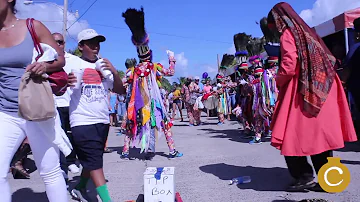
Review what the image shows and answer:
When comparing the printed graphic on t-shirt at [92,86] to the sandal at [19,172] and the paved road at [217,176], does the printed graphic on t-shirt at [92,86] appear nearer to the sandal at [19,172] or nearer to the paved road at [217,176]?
the paved road at [217,176]

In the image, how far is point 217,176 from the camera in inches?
193

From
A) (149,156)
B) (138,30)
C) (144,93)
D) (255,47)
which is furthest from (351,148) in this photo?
(255,47)

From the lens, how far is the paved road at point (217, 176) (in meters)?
3.96

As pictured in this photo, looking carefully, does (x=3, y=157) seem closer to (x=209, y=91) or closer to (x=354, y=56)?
(x=354, y=56)

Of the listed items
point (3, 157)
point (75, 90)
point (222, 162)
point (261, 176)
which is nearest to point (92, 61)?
point (75, 90)

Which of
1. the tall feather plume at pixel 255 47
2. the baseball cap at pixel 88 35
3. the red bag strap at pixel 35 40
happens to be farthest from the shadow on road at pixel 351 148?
the tall feather plume at pixel 255 47

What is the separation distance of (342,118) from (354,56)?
47.3 inches

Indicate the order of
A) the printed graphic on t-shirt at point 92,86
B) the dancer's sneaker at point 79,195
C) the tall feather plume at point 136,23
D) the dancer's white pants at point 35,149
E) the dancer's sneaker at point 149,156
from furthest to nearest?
the dancer's sneaker at point 149,156 → the tall feather plume at point 136,23 → the dancer's sneaker at point 79,195 → the printed graphic on t-shirt at point 92,86 → the dancer's white pants at point 35,149

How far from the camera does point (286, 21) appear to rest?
3752 millimetres

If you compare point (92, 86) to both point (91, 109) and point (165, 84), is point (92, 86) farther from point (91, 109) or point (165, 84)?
point (165, 84)

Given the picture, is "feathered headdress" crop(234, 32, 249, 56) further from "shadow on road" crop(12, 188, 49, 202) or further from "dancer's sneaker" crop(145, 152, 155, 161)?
"shadow on road" crop(12, 188, 49, 202)

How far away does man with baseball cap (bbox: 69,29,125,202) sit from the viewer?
3515 mm

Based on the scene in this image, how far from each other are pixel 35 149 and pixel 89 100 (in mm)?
1014

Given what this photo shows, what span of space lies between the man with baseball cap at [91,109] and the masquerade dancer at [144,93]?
251 centimetres
